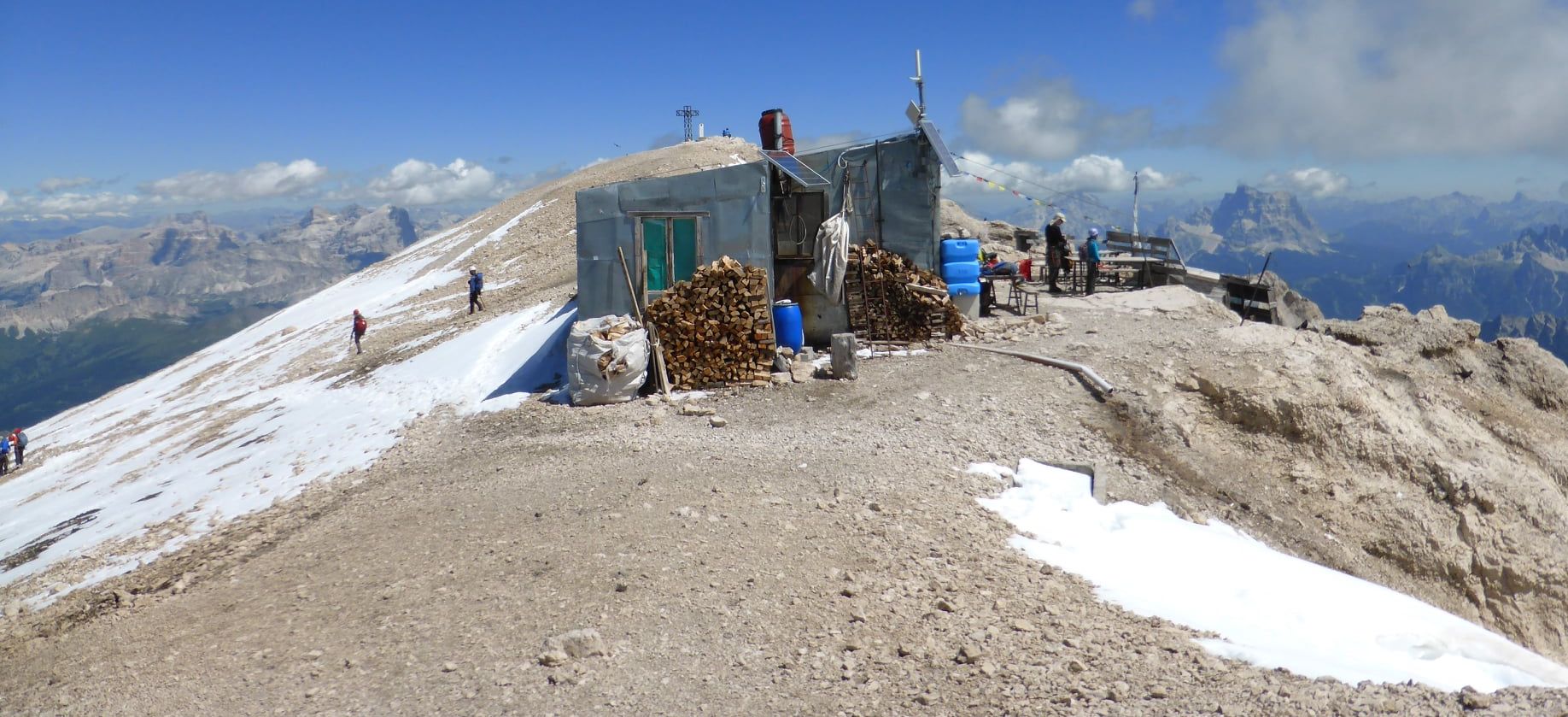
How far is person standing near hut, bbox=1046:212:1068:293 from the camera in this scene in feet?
77.0

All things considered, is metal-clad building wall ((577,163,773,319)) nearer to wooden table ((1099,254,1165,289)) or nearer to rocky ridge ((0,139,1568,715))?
rocky ridge ((0,139,1568,715))

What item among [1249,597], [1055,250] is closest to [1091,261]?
[1055,250]

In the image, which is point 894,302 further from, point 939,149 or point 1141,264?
point 1141,264

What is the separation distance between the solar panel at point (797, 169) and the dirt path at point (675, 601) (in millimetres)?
6189

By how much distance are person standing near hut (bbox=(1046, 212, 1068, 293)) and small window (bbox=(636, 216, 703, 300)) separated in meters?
10.8

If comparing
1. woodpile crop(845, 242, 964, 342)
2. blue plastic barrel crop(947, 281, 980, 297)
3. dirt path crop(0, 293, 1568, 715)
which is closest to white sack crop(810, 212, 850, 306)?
woodpile crop(845, 242, 964, 342)

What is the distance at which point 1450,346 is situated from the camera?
60.0 feet

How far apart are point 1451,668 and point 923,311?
39.1 feet

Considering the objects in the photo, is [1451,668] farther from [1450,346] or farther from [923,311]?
[1450,346]

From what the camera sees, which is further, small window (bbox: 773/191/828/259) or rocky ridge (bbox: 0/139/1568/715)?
small window (bbox: 773/191/828/259)

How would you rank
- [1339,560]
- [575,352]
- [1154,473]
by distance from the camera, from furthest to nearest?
[575,352] < [1154,473] < [1339,560]

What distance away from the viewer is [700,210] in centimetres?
1702

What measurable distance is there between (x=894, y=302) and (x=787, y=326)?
8.39 ft

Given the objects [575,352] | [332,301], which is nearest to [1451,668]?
[575,352]
